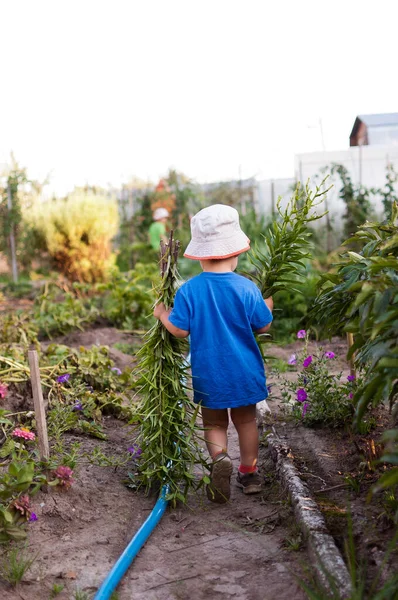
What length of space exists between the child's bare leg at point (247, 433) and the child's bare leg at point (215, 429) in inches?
2.4

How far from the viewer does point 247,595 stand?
8.07ft

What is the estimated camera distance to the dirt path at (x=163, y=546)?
254 centimetres

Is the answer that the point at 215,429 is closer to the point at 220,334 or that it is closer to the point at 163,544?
the point at 220,334

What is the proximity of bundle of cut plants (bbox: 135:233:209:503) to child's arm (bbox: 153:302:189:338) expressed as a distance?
35 mm

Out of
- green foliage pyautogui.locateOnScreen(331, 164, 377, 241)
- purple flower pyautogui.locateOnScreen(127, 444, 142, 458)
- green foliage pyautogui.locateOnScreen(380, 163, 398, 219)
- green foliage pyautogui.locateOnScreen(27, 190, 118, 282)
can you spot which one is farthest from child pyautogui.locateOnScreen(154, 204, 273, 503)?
green foliage pyautogui.locateOnScreen(331, 164, 377, 241)

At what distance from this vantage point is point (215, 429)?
3451 millimetres

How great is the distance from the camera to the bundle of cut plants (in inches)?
131

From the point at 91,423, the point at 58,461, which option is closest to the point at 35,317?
the point at 91,423

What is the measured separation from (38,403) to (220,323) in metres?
0.95

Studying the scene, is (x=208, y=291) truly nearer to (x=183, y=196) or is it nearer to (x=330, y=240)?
(x=330, y=240)

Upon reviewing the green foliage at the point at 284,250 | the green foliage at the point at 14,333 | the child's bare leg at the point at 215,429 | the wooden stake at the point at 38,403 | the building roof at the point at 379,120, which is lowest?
the green foliage at the point at 14,333

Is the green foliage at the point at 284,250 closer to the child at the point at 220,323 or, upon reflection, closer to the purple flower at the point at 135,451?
the child at the point at 220,323

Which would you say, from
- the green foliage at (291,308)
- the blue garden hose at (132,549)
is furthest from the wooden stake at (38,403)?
the green foliage at (291,308)

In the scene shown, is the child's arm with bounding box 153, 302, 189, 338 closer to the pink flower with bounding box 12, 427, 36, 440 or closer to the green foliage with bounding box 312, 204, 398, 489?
the green foliage with bounding box 312, 204, 398, 489
